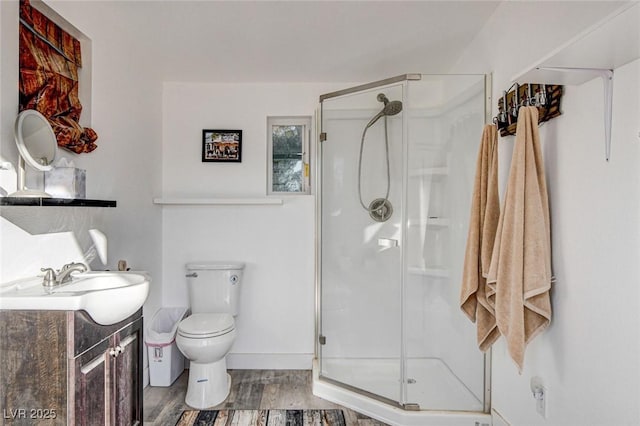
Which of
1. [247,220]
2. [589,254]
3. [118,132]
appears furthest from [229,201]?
[589,254]

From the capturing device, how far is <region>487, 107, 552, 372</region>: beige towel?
4.35 feet

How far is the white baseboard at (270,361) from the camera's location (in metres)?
2.75

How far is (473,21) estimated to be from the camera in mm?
1919

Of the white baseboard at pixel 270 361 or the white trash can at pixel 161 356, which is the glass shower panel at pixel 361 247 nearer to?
the white baseboard at pixel 270 361

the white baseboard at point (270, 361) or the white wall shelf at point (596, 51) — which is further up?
the white wall shelf at point (596, 51)

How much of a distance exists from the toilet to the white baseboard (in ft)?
1.11

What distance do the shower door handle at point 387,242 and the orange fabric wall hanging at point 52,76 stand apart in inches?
68.9

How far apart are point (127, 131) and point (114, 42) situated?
1.70 feet

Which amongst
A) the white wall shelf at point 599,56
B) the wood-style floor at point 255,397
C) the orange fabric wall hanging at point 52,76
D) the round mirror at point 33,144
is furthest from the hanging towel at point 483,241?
the orange fabric wall hanging at point 52,76

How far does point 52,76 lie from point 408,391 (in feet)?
8.15

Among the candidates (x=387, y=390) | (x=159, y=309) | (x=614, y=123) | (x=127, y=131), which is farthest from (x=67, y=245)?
(x=614, y=123)

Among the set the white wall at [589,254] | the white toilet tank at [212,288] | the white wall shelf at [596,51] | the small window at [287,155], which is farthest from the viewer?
the small window at [287,155]

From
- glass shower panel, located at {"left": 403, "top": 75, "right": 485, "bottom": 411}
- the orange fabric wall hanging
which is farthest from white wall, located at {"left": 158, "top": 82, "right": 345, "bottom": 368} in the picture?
the orange fabric wall hanging

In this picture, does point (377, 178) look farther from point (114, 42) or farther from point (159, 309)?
point (159, 309)
